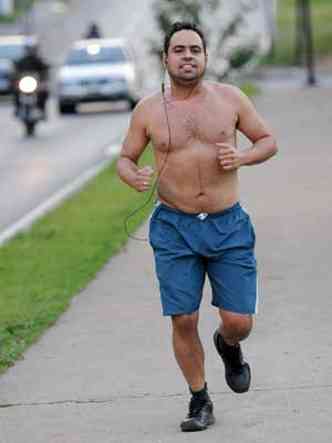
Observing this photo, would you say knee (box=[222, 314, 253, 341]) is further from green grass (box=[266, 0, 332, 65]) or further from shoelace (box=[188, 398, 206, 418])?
green grass (box=[266, 0, 332, 65])

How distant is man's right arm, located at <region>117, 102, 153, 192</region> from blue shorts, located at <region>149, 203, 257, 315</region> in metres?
0.21

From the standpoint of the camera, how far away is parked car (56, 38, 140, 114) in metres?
39.7

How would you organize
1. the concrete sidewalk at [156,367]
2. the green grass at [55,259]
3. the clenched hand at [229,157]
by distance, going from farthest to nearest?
the green grass at [55,259], the concrete sidewalk at [156,367], the clenched hand at [229,157]

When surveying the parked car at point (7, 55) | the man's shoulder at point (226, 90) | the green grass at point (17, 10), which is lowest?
the green grass at point (17, 10)

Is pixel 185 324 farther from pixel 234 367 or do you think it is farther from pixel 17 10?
pixel 17 10

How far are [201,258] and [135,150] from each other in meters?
0.60

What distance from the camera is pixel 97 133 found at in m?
31.9

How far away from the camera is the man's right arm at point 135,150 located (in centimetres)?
768

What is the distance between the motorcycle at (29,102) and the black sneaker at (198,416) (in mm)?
24273

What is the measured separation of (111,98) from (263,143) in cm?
3218

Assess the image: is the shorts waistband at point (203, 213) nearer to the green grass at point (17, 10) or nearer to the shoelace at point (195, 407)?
the shoelace at point (195, 407)

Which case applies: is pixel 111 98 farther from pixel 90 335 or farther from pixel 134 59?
pixel 90 335

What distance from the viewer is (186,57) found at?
759cm

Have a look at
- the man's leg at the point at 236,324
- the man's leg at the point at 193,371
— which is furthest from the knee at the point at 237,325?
the man's leg at the point at 193,371
